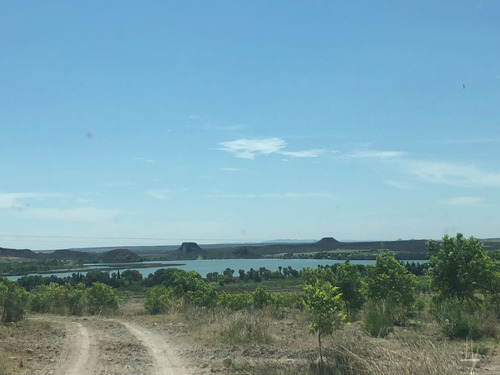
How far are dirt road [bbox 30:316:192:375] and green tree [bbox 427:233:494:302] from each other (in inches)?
481

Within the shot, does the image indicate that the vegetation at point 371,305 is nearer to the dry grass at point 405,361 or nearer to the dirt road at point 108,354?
the dry grass at point 405,361

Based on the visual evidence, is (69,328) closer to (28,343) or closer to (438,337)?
(28,343)

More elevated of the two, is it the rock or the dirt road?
the rock

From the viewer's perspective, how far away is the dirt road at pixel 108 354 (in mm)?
12469

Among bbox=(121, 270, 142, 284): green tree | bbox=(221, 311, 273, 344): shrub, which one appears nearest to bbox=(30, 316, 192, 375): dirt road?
bbox=(221, 311, 273, 344): shrub

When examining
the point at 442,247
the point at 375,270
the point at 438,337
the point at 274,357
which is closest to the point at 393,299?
the point at 375,270

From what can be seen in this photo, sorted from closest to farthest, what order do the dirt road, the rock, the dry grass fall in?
the dry grass
the dirt road
the rock

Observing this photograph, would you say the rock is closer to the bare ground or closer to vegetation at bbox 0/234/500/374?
the bare ground

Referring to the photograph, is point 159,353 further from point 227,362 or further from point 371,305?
point 371,305

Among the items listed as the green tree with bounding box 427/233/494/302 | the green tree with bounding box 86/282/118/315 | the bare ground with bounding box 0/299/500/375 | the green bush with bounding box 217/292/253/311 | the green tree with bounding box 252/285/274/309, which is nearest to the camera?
the bare ground with bounding box 0/299/500/375

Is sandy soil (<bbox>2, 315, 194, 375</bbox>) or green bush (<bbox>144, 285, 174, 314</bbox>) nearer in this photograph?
sandy soil (<bbox>2, 315, 194, 375</bbox>)

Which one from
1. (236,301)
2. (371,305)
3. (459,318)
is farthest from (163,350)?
(236,301)

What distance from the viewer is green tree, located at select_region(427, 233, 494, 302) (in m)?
19.1

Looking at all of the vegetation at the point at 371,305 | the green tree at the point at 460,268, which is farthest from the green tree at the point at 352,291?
the green tree at the point at 460,268
